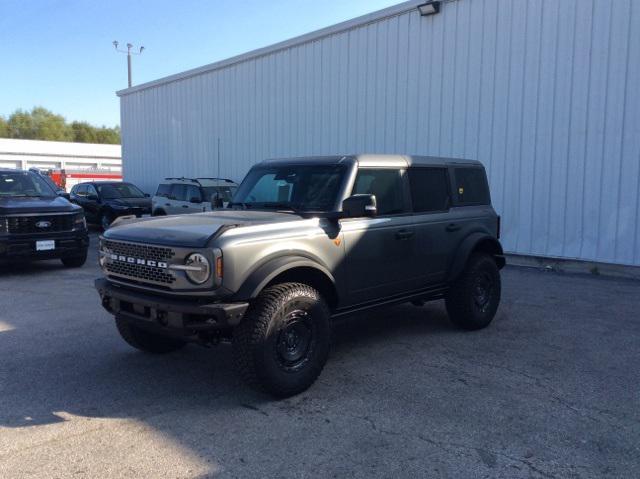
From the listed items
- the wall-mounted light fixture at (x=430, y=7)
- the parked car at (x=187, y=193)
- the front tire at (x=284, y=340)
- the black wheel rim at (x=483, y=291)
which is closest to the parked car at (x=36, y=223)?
the parked car at (x=187, y=193)

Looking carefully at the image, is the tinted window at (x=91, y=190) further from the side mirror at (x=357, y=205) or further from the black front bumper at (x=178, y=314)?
the side mirror at (x=357, y=205)

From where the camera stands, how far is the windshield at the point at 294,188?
489cm

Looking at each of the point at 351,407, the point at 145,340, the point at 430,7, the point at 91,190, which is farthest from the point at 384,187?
the point at 91,190

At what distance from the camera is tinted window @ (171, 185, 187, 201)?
14359 millimetres

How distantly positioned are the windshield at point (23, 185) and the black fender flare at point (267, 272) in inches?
308

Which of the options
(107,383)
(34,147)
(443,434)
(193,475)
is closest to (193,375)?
(107,383)

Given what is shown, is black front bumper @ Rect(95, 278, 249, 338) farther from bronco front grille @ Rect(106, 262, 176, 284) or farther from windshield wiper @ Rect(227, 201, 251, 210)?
windshield wiper @ Rect(227, 201, 251, 210)

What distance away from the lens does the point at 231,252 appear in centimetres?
388

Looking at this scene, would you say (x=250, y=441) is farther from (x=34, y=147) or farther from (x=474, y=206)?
(x=34, y=147)

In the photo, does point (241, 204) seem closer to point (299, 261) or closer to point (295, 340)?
point (299, 261)

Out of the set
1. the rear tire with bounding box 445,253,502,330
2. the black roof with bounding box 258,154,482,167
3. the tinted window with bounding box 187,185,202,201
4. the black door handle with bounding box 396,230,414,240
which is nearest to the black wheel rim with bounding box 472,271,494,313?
the rear tire with bounding box 445,253,502,330

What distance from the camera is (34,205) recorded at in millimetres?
9492

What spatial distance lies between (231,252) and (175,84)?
17557 millimetres

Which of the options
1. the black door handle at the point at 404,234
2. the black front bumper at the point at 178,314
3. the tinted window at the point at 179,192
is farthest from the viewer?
the tinted window at the point at 179,192
